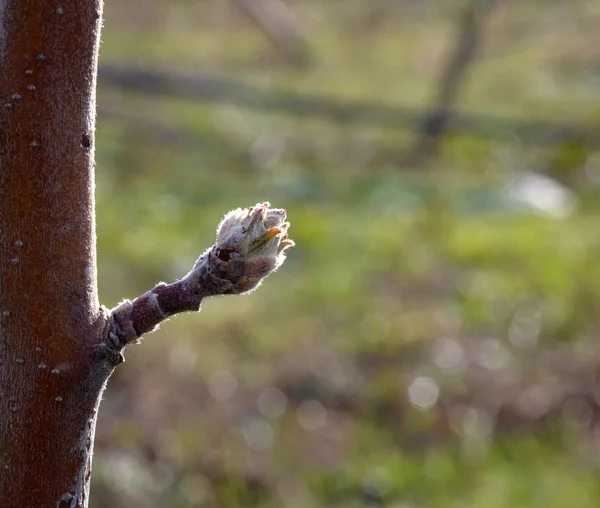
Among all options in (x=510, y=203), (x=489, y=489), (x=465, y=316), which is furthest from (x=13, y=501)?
(x=510, y=203)

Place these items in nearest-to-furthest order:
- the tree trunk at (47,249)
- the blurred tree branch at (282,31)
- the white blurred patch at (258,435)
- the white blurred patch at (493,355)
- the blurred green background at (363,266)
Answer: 1. the tree trunk at (47,249)
2. the blurred green background at (363,266)
3. the white blurred patch at (258,435)
4. the white blurred patch at (493,355)
5. the blurred tree branch at (282,31)

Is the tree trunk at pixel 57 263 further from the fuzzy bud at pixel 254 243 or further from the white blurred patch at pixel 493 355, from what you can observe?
Answer: the white blurred patch at pixel 493 355

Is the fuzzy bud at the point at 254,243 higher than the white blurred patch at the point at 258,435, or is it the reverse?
the white blurred patch at the point at 258,435

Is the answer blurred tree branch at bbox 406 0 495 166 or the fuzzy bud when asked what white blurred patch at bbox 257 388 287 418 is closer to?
the fuzzy bud

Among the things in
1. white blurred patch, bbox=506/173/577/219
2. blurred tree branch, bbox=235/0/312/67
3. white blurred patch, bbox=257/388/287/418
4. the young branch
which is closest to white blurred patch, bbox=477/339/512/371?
white blurred patch, bbox=257/388/287/418

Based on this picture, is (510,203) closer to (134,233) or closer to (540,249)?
(540,249)

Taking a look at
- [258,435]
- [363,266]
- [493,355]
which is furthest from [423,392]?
[363,266]

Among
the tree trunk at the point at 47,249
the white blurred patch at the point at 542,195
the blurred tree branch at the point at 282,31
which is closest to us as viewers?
the tree trunk at the point at 47,249

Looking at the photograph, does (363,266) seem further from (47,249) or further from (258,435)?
(47,249)

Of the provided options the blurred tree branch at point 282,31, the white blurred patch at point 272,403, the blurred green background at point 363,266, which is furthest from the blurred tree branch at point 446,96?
the white blurred patch at point 272,403
